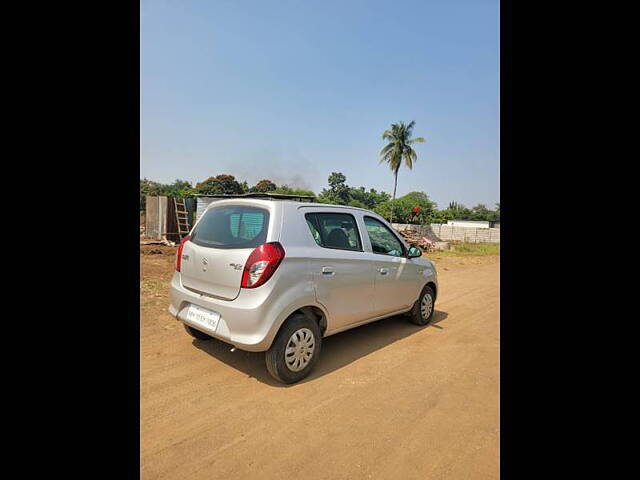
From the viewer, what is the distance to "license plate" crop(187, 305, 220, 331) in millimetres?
3237

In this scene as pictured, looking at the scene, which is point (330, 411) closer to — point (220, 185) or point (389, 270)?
point (389, 270)

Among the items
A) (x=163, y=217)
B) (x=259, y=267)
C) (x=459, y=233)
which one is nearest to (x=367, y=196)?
(x=459, y=233)

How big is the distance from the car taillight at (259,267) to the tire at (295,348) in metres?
0.52

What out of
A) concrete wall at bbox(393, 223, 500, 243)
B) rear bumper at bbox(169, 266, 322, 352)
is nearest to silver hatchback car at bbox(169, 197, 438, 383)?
rear bumper at bbox(169, 266, 322, 352)

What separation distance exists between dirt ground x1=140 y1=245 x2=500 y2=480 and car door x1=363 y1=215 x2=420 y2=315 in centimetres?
51

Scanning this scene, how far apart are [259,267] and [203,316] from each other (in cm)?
81

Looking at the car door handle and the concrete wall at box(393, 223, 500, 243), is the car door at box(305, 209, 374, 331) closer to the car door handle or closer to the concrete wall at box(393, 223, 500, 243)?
the car door handle

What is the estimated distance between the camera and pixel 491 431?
2627 mm

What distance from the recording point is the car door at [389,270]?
169 inches
